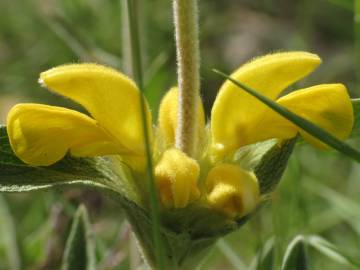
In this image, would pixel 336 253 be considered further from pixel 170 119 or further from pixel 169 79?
pixel 169 79

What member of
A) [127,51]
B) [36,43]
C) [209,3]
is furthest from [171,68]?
[127,51]

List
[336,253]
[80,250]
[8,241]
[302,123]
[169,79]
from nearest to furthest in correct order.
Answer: [302,123], [336,253], [80,250], [8,241], [169,79]

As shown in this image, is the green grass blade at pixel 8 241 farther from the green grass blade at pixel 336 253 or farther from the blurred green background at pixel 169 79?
the green grass blade at pixel 336 253

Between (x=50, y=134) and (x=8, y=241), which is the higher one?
(x=50, y=134)

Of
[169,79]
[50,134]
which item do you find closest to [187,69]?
[50,134]

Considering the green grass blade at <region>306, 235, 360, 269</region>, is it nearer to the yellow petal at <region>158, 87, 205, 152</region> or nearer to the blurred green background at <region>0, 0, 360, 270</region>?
the blurred green background at <region>0, 0, 360, 270</region>

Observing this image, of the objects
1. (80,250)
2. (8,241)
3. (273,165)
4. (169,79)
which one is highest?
(273,165)
